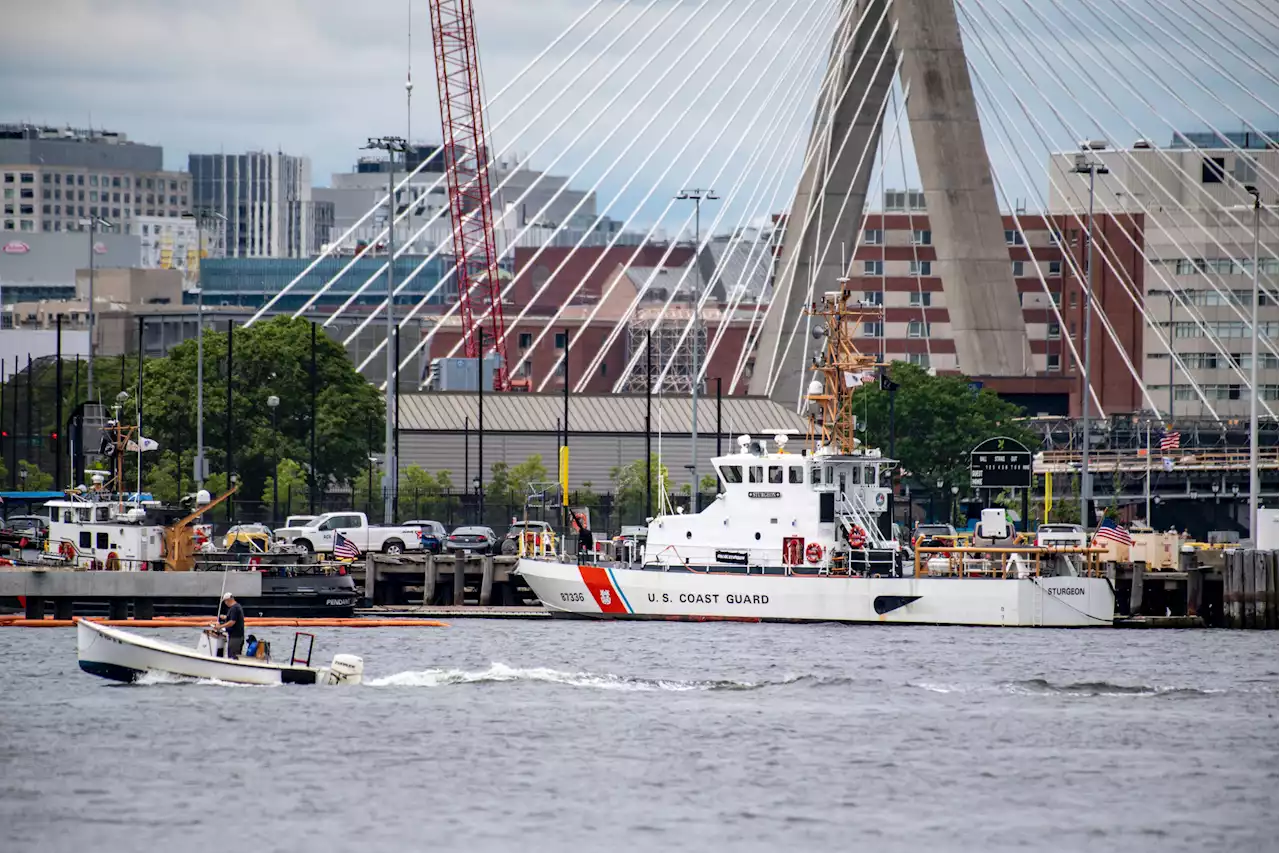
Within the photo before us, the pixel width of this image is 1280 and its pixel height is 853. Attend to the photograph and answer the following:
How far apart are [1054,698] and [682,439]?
7250 cm

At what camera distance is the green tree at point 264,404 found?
101312 mm

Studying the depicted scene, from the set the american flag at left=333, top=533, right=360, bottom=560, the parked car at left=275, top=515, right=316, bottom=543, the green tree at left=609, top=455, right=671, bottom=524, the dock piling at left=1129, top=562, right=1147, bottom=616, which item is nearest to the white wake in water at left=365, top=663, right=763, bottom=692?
the american flag at left=333, top=533, right=360, bottom=560

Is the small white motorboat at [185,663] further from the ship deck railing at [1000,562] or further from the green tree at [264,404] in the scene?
the green tree at [264,404]

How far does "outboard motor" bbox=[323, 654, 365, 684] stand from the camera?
1885 inches

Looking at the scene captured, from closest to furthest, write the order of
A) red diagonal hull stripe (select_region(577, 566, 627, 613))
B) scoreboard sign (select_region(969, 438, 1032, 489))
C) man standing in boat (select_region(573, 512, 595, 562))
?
red diagonal hull stripe (select_region(577, 566, 627, 613)) → man standing in boat (select_region(573, 512, 595, 562)) → scoreboard sign (select_region(969, 438, 1032, 489))

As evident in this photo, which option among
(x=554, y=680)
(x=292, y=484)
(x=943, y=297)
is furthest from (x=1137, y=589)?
(x=943, y=297)

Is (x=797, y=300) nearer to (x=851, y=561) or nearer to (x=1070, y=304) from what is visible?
(x=851, y=561)

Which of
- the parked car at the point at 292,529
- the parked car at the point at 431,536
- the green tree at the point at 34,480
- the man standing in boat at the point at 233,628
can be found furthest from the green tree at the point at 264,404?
the man standing in boat at the point at 233,628

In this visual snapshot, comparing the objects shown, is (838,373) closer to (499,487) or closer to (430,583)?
(430,583)

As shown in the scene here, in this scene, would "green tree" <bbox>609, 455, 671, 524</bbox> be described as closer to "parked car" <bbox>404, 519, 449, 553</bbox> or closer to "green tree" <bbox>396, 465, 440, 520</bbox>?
"green tree" <bbox>396, 465, 440, 520</bbox>

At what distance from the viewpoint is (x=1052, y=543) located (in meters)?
63.7

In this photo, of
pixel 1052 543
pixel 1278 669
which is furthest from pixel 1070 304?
pixel 1278 669

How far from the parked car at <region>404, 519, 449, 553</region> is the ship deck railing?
68.8ft

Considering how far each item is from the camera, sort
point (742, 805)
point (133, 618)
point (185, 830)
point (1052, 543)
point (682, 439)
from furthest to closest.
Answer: point (682, 439) → point (1052, 543) → point (133, 618) → point (742, 805) → point (185, 830)
